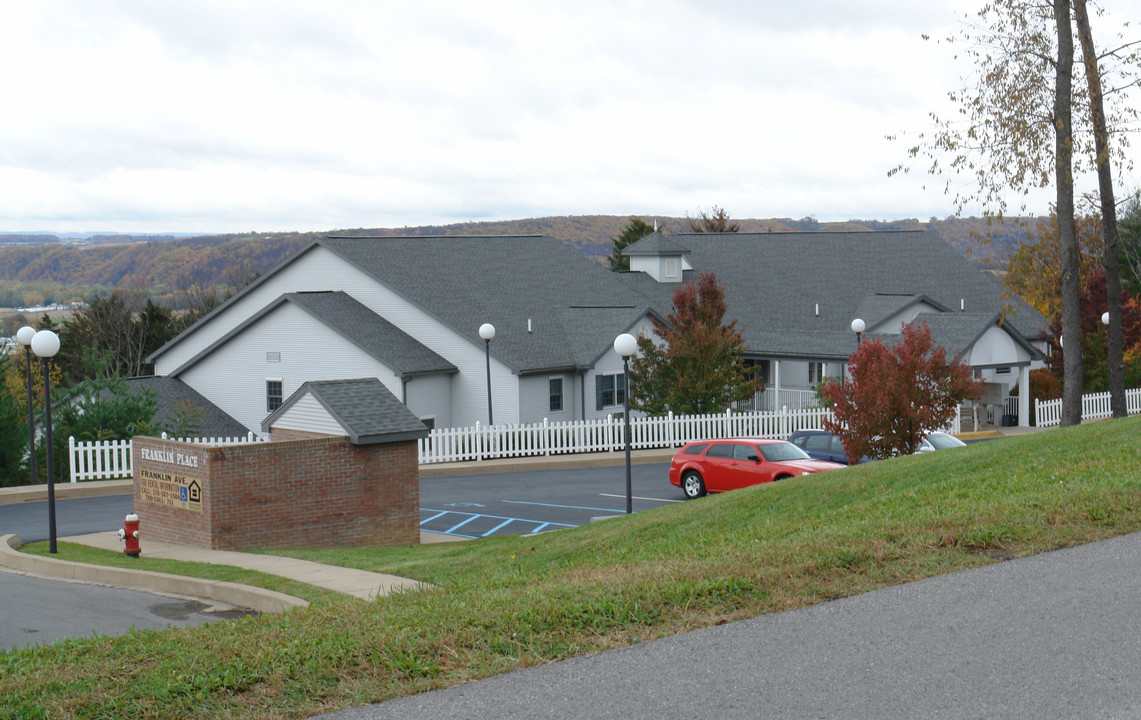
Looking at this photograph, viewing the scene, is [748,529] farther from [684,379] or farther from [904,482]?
[684,379]

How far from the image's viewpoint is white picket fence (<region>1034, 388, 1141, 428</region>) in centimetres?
3822

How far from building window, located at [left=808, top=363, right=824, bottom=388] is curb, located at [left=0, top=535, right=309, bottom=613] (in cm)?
3051

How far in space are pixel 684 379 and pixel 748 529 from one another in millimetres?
20549

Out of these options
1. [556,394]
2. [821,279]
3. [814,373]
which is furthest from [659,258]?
[556,394]

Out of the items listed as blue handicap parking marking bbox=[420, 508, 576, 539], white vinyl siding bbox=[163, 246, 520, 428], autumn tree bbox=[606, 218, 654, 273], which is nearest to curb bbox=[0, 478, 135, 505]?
blue handicap parking marking bbox=[420, 508, 576, 539]

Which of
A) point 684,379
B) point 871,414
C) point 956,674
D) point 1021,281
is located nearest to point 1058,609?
point 956,674

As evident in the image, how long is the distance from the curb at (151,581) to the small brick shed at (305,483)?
183cm

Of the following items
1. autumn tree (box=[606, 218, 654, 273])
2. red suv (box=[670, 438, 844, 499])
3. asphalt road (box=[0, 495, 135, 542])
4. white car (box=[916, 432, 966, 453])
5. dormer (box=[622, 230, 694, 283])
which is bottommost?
asphalt road (box=[0, 495, 135, 542])

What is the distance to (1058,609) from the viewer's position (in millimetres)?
7902

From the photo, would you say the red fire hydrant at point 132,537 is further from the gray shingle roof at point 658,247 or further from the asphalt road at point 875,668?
the gray shingle roof at point 658,247

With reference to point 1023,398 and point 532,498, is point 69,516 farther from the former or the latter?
point 1023,398

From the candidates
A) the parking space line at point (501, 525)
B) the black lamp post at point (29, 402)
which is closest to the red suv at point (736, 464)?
the parking space line at point (501, 525)

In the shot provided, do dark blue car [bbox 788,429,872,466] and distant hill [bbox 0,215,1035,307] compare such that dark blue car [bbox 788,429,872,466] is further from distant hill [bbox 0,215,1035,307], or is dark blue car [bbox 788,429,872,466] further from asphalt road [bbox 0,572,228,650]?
distant hill [bbox 0,215,1035,307]

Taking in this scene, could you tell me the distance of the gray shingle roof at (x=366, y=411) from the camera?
61.3 feet
